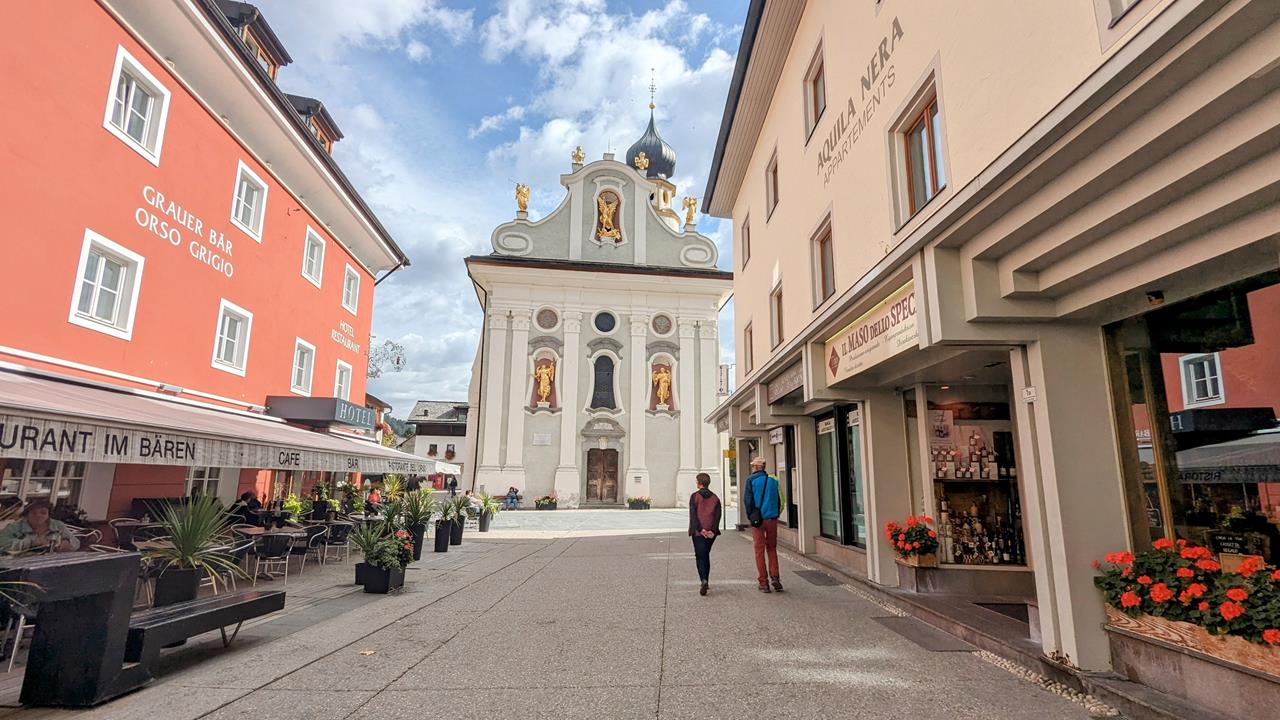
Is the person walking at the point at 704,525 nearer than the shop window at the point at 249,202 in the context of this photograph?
Yes

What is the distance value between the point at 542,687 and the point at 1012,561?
629 centimetres

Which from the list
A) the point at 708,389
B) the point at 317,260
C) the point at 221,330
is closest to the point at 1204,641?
the point at 221,330

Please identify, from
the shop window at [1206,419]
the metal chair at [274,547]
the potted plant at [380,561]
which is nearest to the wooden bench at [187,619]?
the potted plant at [380,561]

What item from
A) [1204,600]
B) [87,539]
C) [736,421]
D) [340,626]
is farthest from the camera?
[736,421]

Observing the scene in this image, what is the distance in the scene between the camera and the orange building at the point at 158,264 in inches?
317

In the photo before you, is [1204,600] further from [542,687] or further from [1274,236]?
[542,687]

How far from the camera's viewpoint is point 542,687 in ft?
15.2

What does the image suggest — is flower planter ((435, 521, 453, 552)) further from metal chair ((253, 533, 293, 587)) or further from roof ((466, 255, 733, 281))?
roof ((466, 255, 733, 281))

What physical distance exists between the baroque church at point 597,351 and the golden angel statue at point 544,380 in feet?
0.24

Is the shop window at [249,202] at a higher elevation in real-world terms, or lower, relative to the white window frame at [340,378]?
higher

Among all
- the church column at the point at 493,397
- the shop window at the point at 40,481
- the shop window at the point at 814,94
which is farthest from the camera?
the church column at the point at 493,397

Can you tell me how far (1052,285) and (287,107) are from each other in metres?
15.5

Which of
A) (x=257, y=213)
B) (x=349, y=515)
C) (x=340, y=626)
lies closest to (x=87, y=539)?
(x=340, y=626)

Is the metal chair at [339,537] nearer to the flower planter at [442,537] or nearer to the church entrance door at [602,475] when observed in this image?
the flower planter at [442,537]
